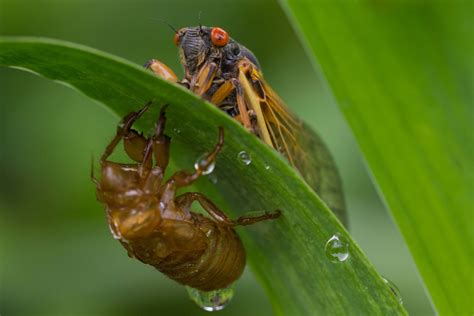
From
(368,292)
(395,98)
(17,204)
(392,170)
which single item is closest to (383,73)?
(395,98)

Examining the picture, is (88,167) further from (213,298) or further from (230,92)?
(213,298)

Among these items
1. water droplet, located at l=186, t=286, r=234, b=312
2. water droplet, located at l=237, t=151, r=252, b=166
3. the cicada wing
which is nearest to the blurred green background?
the cicada wing

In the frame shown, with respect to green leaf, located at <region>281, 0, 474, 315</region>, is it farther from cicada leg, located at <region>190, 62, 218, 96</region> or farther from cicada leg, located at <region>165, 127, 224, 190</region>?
cicada leg, located at <region>190, 62, 218, 96</region>

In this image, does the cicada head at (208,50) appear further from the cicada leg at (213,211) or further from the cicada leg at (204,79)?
the cicada leg at (213,211)

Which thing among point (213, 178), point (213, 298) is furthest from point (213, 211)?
point (213, 298)

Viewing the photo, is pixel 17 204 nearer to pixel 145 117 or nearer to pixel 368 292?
pixel 145 117

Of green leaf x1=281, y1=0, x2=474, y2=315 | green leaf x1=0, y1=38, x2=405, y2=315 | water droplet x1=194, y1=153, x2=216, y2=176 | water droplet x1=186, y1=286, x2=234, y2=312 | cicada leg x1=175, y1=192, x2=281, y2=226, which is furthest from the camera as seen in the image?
water droplet x1=186, y1=286, x2=234, y2=312
